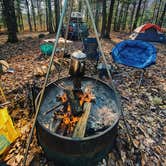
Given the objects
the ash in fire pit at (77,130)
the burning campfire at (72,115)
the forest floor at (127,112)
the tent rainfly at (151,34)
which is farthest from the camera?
the tent rainfly at (151,34)

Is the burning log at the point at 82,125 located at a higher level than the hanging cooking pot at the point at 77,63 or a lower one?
lower

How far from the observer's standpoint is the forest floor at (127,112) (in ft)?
10.0

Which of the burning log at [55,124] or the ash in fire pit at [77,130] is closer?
the ash in fire pit at [77,130]

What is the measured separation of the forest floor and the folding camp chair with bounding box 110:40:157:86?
0.65m

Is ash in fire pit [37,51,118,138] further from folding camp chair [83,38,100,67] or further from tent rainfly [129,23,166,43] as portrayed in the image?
tent rainfly [129,23,166,43]

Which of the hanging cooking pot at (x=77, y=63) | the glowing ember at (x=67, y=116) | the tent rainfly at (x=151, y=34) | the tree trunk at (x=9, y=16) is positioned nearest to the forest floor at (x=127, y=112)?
the glowing ember at (x=67, y=116)

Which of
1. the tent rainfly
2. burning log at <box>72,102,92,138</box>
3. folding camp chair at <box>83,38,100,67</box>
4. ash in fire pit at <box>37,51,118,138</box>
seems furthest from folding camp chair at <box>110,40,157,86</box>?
the tent rainfly

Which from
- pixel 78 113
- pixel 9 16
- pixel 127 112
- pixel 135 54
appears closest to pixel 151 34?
pixel 135 54

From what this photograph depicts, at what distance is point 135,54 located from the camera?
626cm

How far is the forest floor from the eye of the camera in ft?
10.0

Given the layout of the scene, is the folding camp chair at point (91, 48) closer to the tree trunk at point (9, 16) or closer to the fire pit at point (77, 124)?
the fire pit at point (77, 124)

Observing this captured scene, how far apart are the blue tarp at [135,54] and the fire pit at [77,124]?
94.8 inches

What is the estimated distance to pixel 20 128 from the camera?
11.4 ft

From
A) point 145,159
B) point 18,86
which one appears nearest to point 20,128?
point 18,86
